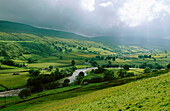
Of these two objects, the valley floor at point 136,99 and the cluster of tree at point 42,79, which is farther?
the cluster of tree at point 42,79

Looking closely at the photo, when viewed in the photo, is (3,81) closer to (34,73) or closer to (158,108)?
(34,73)

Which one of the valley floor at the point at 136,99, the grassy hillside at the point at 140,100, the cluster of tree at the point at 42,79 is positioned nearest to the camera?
the grassy hillside at the point at 140,100

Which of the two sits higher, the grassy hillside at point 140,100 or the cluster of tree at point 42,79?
the grassy hillside at point 140,100

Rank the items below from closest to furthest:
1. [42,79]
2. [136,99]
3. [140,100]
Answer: [140,100] < [136,99] < [42,79]

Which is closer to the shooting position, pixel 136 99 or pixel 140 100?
pixel 140 100

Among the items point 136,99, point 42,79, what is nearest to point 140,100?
point 136,99

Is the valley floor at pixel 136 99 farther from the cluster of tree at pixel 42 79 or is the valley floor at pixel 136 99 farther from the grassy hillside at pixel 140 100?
the cluster of tree at pixel 42 79

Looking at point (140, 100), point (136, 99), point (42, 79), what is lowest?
point (42, 79)

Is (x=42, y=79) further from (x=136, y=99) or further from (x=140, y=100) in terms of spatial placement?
(x=140, y=100)

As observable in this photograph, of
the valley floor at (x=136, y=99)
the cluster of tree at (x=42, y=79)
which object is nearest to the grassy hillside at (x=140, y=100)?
the valley floor at (x=136, y=99)

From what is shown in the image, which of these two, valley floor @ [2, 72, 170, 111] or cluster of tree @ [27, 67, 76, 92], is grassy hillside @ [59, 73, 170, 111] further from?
cluster of tree @ [27, 67, 76, 92]

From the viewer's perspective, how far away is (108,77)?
137875 mm

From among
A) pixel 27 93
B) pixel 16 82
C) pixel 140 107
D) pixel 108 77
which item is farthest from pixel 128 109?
pixel 16 82

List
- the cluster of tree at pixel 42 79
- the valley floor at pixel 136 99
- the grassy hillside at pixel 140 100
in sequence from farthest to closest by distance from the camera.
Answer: the cluster of tree at pixel 42 79
the valley floor at pixel 136 99
the grassy hillside at pixel 140 100
